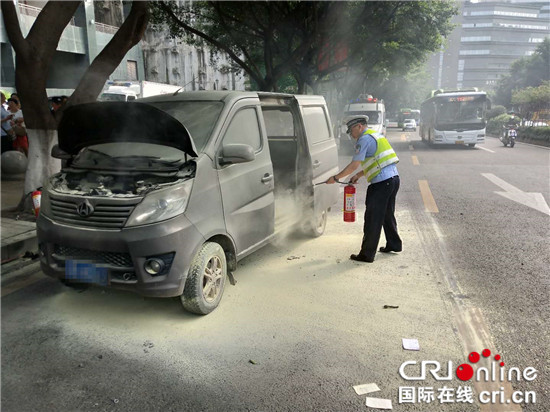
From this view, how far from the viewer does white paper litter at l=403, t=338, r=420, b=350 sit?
3371mm

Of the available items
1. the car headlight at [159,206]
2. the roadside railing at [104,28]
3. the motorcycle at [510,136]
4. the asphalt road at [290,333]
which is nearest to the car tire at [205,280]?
the asphalt road at [290,333]

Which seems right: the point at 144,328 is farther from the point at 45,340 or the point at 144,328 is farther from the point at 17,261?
the point at 17,261

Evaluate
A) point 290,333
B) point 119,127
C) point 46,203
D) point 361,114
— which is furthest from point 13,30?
point 361,114

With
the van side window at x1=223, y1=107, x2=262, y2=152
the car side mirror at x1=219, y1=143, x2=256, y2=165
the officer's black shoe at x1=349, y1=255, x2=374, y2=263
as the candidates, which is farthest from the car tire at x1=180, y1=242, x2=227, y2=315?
the officer's black shoe at x1=349, y1=255, x2=374, y2=263

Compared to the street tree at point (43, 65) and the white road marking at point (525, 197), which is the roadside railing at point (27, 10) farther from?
the white road marking at point (525, 197)

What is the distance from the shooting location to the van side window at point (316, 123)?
5775 millimetres

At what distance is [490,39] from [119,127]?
140368mm

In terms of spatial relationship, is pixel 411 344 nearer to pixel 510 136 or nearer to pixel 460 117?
pixel 460 117

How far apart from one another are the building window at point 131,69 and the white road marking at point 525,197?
27833 millimetres

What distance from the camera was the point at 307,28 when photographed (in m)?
18.2

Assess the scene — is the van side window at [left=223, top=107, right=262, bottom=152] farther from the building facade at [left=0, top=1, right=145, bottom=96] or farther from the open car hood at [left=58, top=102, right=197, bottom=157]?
the building facade at [left=0, top=1, right=145, bottom=96]

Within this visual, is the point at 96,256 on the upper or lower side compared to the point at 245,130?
lower

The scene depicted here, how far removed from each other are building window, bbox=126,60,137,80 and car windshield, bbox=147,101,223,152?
2988 centimetres

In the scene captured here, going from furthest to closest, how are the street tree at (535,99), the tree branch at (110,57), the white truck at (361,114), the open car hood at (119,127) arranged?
the street tree at (535,99) → the white truck at (361,114) → the tree branch at (110,57) → the open car hood at (119,127)
